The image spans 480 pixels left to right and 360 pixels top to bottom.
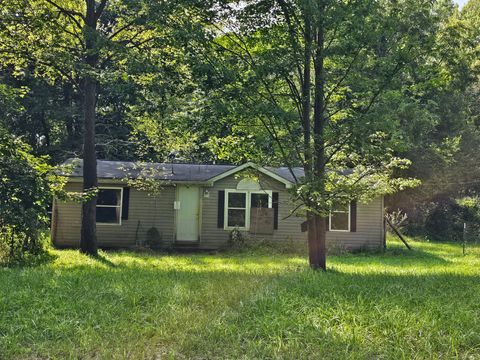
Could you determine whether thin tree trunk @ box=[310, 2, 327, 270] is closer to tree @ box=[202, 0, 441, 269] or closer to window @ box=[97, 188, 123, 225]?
tree @ box=[202, 0, 441, 269]

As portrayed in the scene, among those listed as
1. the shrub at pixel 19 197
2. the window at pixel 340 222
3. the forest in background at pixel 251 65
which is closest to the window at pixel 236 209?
the window at pixel 340 222

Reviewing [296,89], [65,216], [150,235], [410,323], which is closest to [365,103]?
[296,89]

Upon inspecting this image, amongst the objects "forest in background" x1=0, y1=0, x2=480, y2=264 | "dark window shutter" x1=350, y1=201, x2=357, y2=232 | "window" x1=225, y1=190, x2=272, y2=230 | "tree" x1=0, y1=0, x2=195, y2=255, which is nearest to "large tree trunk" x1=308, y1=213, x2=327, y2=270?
"forest in background" x1=0, y1=0, x2=480, y2=264

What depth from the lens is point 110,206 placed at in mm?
15047

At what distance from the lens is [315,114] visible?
884 cm

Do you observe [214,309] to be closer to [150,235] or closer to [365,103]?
[365,103]

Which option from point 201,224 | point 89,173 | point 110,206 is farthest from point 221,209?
point 89,173

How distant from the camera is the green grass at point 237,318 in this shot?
379 centimetres

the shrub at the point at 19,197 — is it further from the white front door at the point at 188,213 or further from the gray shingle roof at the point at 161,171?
the white front door at the point at 188,213

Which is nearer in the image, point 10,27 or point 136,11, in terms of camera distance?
point 136,11

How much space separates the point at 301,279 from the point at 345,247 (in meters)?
8.68

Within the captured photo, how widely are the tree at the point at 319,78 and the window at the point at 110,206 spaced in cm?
791

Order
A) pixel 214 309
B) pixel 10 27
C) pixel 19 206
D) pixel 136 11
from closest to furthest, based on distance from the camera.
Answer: pixel 214 309 < pixel 19 206 < pixel 136 11 < pixel 10 27

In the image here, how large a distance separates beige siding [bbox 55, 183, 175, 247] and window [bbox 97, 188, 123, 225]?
0.19 m
